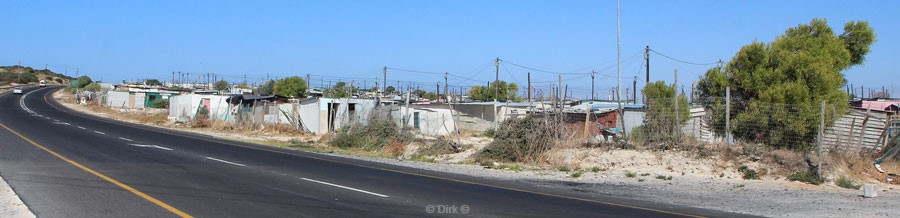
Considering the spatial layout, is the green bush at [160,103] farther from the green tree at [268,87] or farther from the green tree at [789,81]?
the green tree at [789,81]

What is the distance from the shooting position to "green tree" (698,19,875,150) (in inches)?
768

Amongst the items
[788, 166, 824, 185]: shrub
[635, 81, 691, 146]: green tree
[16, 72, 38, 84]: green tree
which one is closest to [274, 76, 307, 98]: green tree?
[635, 81, 691, 146]: green tree

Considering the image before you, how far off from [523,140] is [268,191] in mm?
12168

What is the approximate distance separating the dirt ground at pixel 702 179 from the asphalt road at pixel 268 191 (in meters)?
1.47

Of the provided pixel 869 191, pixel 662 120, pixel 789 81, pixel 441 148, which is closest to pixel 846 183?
pixel 869 191

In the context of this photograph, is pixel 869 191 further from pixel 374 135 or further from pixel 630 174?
pixel 374 135

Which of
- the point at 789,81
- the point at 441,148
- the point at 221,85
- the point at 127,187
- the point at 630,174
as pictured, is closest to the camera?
the point at 127,187

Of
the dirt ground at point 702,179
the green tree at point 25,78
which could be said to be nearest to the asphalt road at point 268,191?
the dirt ground at point 702,179

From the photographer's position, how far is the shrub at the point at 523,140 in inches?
931

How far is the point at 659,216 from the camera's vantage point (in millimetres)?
11570

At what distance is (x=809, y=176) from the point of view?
1766 centimetres

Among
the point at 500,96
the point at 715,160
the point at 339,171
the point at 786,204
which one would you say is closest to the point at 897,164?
the point at 715,160

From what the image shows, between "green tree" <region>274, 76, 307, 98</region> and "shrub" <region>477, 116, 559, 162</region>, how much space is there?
68.1 m

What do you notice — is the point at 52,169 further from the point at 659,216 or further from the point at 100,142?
the point at 659,216
